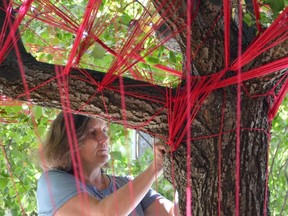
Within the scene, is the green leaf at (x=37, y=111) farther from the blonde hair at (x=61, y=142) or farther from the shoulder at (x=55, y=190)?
the shoulder at (x=55, y=190)

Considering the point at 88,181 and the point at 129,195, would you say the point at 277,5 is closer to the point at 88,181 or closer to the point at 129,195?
the point at 129,195

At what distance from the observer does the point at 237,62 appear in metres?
1.32

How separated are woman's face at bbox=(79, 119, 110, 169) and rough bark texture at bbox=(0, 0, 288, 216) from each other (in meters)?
0.36

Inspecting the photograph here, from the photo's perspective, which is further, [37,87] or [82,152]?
[82,152]

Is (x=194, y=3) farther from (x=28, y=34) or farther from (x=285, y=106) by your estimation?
(x=285, y=106)

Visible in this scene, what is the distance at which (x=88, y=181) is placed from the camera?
1766 mm

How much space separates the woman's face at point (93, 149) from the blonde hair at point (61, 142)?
0.06 feet

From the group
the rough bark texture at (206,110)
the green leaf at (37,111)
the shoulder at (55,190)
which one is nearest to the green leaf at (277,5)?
the rough bark texture at (206,110)

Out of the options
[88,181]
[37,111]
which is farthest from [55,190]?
[37,111]

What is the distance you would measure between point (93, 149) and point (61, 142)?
11 cm

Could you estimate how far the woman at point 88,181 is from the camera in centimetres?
152

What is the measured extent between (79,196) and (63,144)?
0.27m

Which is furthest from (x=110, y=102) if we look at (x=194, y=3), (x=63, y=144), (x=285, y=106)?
(x=285, y=106)

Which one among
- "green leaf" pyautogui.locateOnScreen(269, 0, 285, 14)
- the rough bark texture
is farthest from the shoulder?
"green leaf" pyautogui.locateOnScreen(269, 0, 285, 14)
